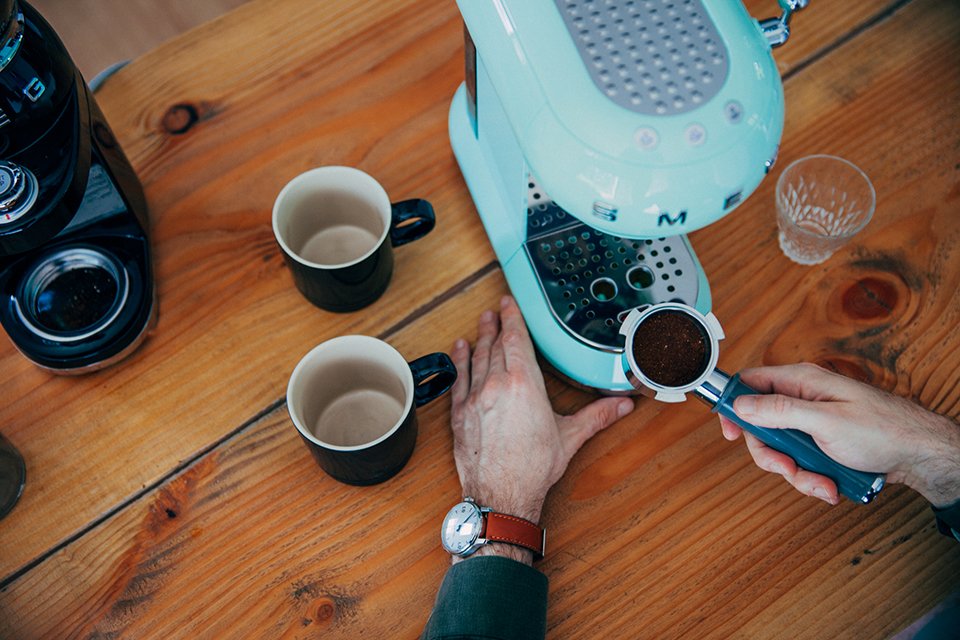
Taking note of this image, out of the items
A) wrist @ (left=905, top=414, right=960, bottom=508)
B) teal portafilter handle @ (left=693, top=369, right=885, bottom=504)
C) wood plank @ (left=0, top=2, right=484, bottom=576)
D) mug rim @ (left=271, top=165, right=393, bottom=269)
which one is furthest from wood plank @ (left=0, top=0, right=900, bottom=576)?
wrist @ (left=905, top=414, right=960, bottom=508)

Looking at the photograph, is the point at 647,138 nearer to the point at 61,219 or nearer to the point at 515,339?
the point at 515,339

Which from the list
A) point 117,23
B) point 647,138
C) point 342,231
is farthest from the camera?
point 117,23

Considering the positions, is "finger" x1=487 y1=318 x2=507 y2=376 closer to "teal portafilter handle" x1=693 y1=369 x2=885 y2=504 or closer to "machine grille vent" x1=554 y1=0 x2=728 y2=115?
"teal portafilter handle" x1=693 y1=369 x2=885 y2=504

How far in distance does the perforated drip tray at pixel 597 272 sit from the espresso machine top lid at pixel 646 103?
0.20 metres

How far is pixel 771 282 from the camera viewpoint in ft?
2.91

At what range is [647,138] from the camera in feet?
1.80

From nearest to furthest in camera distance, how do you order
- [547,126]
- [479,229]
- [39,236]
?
[547,126]
[39,236]
[479,229]

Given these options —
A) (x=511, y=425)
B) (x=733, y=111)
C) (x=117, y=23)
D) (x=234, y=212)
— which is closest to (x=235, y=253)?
(x=234, y=212)

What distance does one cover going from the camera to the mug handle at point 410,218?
0.80m

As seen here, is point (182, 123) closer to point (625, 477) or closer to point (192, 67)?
point (192, 67)

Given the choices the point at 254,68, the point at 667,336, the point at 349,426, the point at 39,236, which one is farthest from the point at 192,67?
the point at 667,336

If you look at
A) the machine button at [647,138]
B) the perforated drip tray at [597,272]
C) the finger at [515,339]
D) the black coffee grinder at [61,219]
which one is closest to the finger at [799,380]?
the perforated drip tray at [597,272]

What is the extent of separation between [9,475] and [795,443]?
0.75 meters

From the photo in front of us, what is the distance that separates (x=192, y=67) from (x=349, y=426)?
51 centimetres
